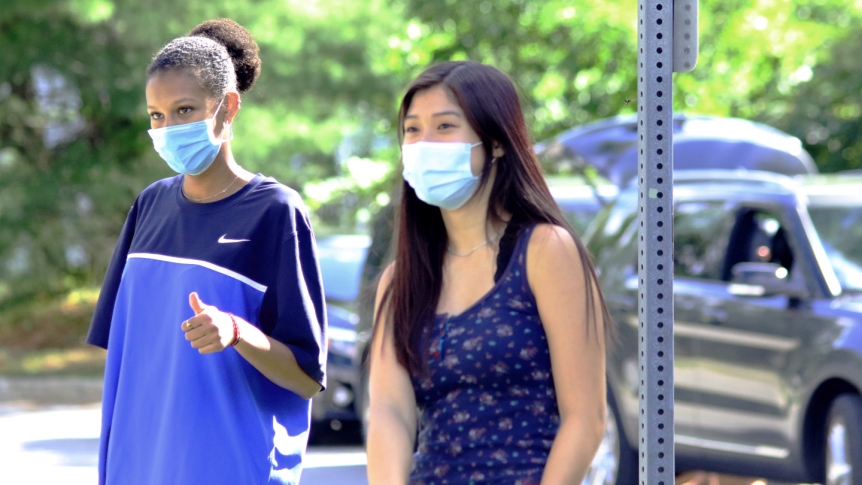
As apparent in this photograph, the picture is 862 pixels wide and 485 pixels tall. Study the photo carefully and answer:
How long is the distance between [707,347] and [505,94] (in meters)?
4.38

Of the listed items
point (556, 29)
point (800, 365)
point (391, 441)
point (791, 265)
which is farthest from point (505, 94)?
point (556, 29)

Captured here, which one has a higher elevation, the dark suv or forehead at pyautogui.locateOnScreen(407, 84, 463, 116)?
forehead at pyautogui.locateOnScreen(407, 84, 463, 116)

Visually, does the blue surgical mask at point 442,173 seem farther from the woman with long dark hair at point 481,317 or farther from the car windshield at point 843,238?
the car windshield at point 843,238

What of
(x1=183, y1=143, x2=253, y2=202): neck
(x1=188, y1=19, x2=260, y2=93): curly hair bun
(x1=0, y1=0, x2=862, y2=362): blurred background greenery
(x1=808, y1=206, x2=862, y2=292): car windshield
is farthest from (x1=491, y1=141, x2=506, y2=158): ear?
(x1=0, y1=0, x2=862, y2=362): blurred background greenery

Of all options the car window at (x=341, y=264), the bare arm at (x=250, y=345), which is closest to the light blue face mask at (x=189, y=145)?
the bare arm at (x=250, y=345)

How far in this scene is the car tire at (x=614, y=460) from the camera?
7219 mm

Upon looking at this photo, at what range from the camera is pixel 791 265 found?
6.86m

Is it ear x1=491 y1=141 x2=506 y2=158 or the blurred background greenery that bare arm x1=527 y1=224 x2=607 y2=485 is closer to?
ear x1=491 y1=141 x2=506 y2=158

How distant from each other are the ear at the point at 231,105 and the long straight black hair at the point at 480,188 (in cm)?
42

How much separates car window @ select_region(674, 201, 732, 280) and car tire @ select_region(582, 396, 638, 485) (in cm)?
93

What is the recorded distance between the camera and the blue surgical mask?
9.09ft

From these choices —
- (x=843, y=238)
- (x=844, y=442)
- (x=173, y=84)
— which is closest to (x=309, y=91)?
(x=843, y=238)

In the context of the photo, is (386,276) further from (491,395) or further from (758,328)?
(758,328)

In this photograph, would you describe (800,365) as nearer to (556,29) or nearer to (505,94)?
(505,94)
